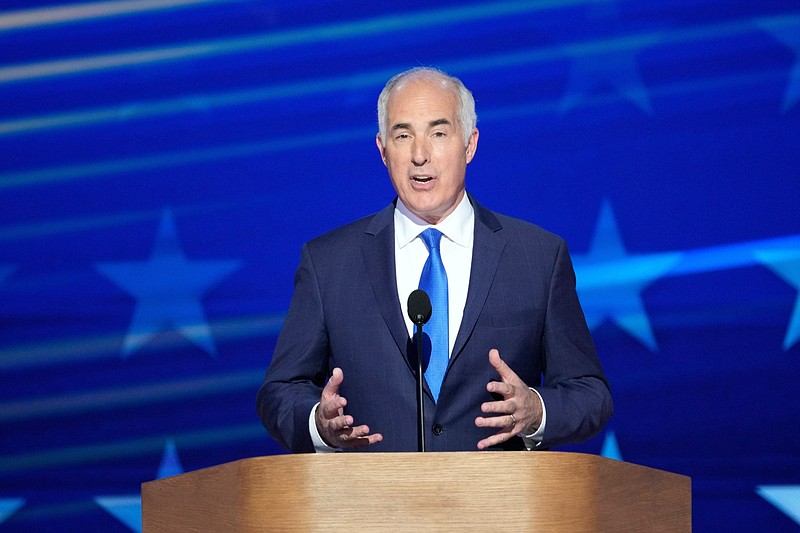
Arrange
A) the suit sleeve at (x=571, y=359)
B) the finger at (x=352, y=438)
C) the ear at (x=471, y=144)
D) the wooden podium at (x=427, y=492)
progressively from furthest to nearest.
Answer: the ear at (x=471, y=144)
the suit sleeve at (x=571, y=359)
the finger at (x=352, y=438)
the wooden podium at (x=427, y=492)

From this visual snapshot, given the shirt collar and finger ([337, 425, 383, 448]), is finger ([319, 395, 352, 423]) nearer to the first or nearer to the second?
finger ([337, 425, 383, 448])

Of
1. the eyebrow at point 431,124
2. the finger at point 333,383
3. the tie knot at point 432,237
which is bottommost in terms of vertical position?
the finger at point 333,383

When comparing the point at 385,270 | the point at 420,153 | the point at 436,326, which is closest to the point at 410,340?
the point at 436,326

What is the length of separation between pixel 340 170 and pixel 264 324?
511 mm

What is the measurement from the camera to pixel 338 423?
Answer: 1.88m

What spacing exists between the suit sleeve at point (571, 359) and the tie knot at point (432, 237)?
0.25m

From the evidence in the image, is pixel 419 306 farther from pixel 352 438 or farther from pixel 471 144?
pixel 471 144

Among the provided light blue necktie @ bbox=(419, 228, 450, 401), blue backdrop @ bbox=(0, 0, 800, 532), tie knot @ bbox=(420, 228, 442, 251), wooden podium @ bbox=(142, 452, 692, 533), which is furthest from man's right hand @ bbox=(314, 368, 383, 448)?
blue backdrop @ bbox=(0, 0, 800, 532)

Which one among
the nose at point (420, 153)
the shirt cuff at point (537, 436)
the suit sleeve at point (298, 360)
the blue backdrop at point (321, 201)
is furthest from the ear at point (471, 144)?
the blue backdrop at point (321, 201)

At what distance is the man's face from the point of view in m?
2.46

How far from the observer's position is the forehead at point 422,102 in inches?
97.3

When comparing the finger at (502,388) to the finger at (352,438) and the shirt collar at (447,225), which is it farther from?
the shirt collar at (447,225)

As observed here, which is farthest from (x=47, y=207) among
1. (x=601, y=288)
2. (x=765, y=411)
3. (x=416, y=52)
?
(x=765, y=411)

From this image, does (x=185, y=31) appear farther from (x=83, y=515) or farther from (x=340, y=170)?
(x=83, y=515)
